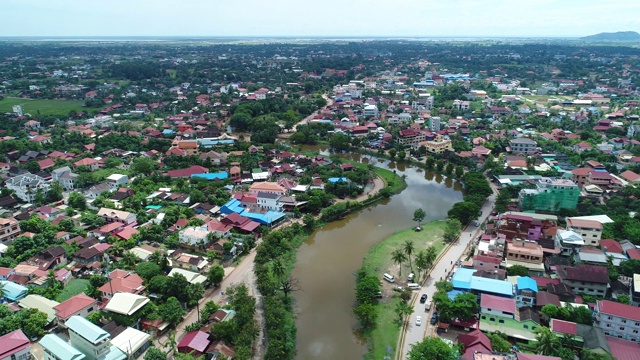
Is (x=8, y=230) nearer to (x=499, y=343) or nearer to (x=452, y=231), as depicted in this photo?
(x=452, y=231)

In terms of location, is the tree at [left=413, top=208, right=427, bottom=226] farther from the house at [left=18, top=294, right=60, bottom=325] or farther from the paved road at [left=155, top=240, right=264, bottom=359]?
the house at [left=18, top=294, right=60, bottom=325]

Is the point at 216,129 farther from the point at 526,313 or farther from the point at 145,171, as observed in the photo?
the point at 526,313

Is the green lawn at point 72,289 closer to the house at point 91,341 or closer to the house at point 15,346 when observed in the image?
the house at point 15,346

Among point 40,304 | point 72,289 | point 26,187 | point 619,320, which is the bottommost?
point 72,289

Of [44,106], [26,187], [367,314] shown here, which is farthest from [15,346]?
[44,106]

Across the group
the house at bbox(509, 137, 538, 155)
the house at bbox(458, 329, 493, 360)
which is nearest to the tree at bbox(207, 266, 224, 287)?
the house at bbox(458, 329, 493, 360)

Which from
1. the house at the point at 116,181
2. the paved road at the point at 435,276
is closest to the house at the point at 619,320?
the paved road at the point at 435,276
